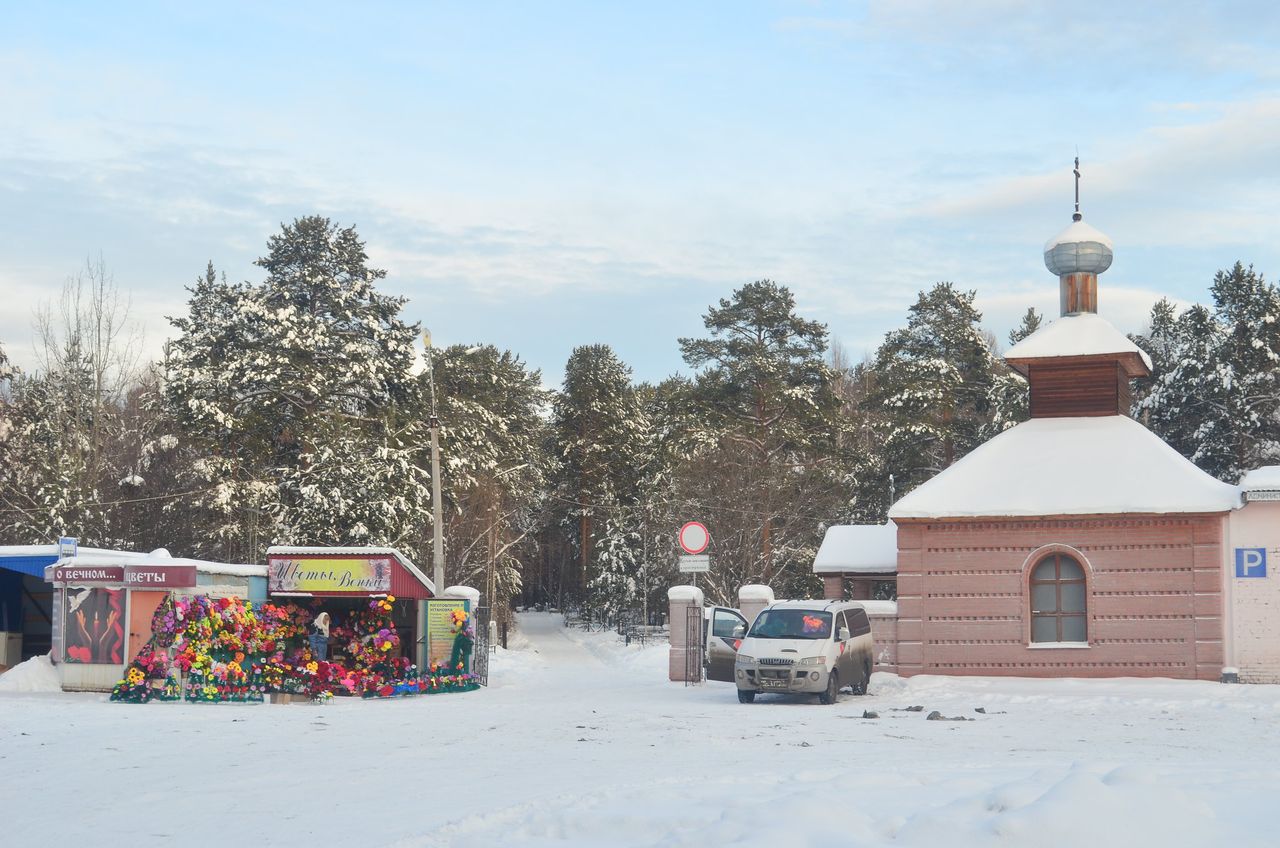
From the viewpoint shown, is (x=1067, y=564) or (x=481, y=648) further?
(x=481, y=648)

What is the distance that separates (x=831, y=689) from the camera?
23812 millimetres

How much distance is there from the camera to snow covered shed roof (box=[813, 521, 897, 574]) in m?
34.2

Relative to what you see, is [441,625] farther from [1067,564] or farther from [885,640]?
[1067,564]

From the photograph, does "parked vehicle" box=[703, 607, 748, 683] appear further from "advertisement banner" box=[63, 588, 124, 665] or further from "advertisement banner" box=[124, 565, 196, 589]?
"advertisement banner" box=[63, 588, 124, 665]

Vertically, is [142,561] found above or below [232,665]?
above

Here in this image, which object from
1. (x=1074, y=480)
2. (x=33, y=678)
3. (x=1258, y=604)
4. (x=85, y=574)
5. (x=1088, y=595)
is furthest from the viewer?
(x=1074, y=480)

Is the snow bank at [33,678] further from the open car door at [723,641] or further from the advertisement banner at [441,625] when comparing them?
the open car door at [723,641]

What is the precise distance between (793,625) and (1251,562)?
10391 millimetres

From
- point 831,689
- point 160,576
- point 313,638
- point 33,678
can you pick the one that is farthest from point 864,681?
point 33,678

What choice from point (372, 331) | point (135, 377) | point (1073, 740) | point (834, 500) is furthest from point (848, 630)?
point (135, 377)

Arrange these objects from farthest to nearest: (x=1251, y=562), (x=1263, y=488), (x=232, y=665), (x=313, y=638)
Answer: (x=313, y=638) → (x=1251, y=562) → (x=1263, y=488) → (x=232, y=665)

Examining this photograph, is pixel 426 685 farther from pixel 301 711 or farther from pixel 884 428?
pixel 884 428

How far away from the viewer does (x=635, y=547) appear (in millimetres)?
68500

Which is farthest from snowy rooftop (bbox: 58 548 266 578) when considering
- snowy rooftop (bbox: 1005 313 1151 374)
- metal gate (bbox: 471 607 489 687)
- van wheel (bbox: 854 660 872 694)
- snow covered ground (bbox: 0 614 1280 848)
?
snowy rooftop (bbox: 1005 313 1151 374)
